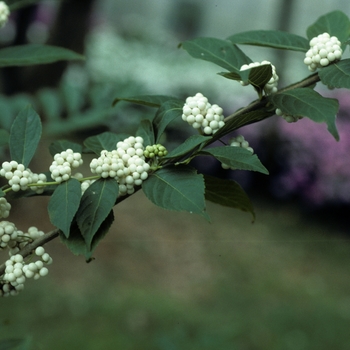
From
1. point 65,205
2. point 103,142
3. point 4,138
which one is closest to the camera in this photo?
point 65,205

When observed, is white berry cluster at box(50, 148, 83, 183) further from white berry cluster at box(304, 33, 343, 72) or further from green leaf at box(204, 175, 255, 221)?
white berry cluster at box(304, 33, 343, 72)

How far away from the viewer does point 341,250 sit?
2818mm

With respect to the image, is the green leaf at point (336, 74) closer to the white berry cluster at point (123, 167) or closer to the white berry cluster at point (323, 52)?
the white berry cluster at point (323, 52)

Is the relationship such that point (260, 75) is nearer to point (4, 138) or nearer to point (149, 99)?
point (149, 99)

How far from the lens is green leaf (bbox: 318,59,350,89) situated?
17.1 inches

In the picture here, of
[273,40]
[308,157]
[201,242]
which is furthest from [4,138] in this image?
[308,157]

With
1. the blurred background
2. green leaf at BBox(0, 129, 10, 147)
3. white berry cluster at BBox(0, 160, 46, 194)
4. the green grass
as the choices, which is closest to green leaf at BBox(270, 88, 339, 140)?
white berry cluster at BBox(0, 160, 46, 194)

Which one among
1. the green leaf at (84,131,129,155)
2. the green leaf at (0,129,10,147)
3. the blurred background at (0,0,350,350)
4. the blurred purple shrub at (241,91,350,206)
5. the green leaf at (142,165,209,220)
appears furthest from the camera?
the blurred purple shrub at (241,91,350,206)

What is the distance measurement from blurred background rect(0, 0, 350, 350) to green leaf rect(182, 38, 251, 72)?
733 millimetres

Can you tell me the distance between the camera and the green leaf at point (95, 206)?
1.35ft

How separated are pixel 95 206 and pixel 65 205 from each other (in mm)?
25

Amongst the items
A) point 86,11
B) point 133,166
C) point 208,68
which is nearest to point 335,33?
point 133,166

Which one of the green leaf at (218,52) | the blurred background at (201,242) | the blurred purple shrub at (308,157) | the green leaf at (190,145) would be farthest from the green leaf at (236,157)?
the blurred purple shrub at (308,157)

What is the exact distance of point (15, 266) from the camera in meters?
0.45
